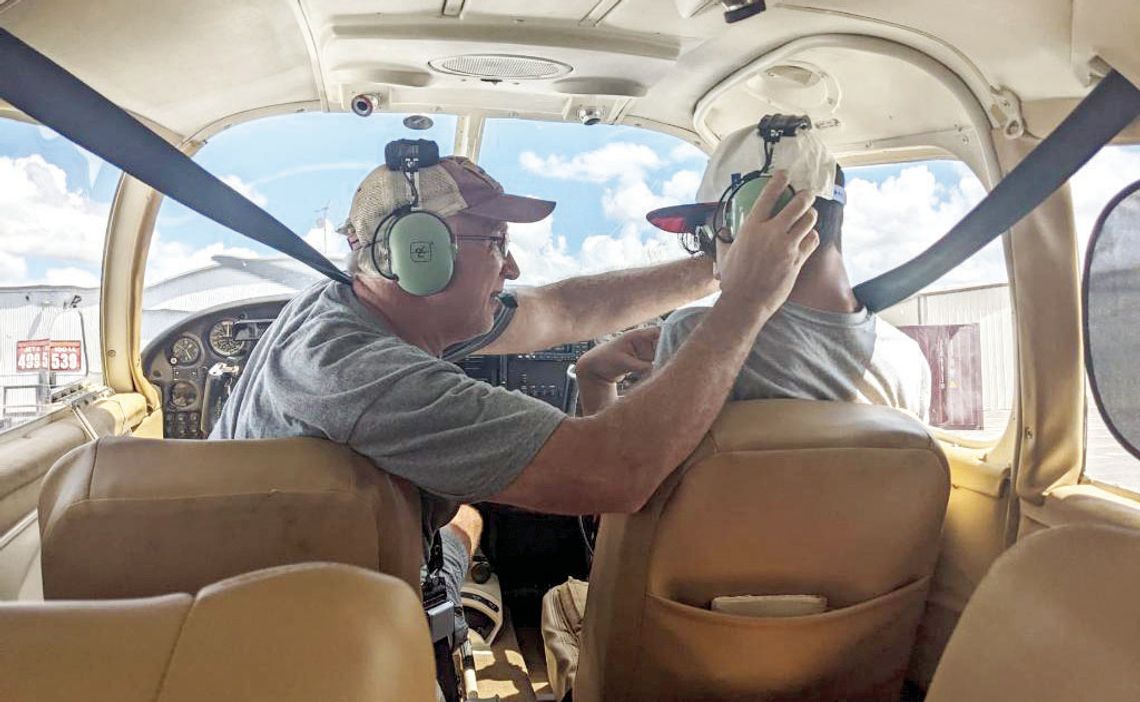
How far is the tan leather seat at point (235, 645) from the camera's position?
607mm

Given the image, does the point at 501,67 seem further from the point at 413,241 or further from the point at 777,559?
the point at 777,559

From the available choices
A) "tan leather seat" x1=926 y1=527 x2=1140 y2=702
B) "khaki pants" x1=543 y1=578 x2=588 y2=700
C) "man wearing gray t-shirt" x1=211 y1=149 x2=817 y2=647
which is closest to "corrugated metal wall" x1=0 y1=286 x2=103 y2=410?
"man wearing gray t-shirt" x1=211 y1=149 x2=817 y2=647

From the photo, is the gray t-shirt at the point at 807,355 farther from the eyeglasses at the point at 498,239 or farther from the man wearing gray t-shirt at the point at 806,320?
the eyeglasses at the point at 498,239

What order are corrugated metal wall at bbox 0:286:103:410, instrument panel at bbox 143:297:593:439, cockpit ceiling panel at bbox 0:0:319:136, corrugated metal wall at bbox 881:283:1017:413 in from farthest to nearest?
instrument panel at bbox 143:297:593:439 < corrugated metal wall at bbox 0:286:103:410 < corrugated metal wall at bbox 881:283:1017:413 < cockpit ceiling panel at bbox 0:0:319:136

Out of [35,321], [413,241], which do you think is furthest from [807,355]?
[35,321]

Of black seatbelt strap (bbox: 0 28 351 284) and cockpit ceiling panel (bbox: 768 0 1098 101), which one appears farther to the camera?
cockpit ceiling panel (bbox: 768 0 1098 101)

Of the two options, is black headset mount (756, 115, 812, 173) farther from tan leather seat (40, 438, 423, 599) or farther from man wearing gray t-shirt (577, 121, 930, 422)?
tan leather seat (40, 438, 423, 599)

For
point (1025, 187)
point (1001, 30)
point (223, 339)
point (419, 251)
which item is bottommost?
point (223, 339)

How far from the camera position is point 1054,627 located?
30.6 inches

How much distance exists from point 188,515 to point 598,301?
1.61 meters

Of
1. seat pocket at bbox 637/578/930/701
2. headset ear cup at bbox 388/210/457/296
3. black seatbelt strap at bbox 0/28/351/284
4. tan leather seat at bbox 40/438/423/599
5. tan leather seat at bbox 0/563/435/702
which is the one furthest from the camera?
headset ear cup at bbox 388/210/457/296

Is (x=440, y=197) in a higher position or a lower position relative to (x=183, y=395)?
higher

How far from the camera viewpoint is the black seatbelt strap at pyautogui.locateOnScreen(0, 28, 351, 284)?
44.8 inches

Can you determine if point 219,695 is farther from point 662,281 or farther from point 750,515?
point 662,281
